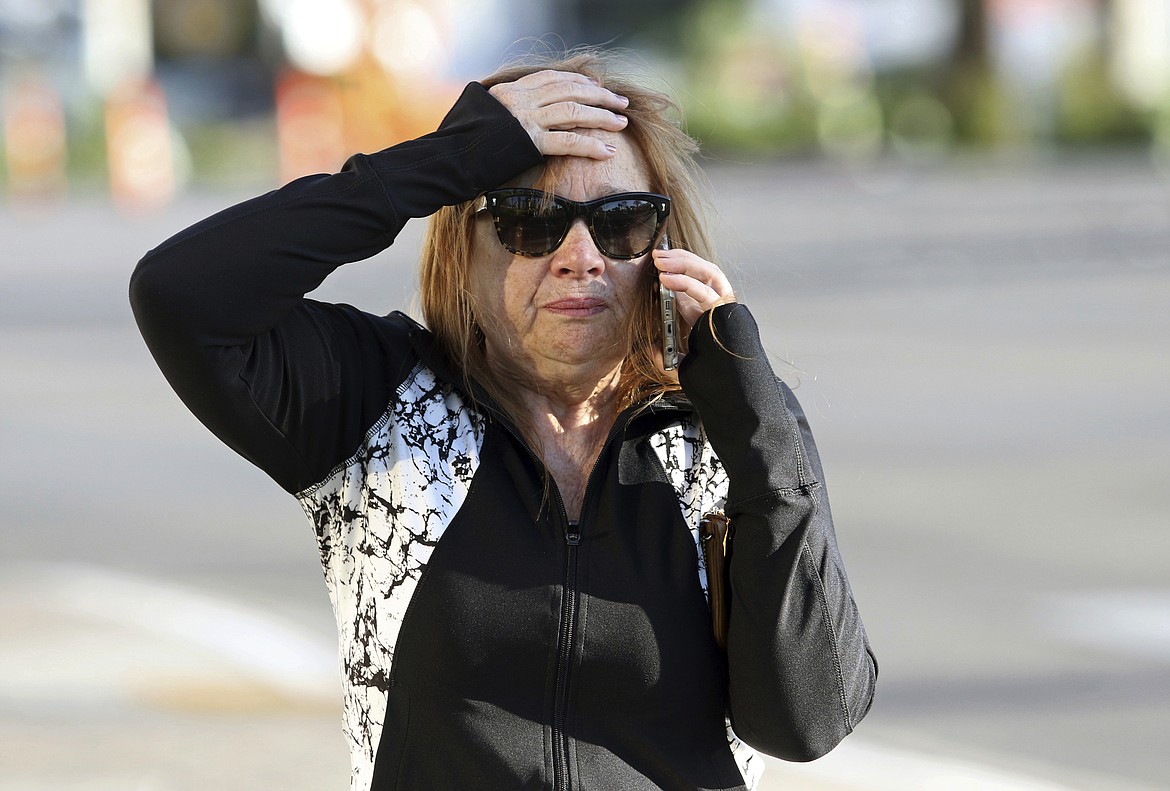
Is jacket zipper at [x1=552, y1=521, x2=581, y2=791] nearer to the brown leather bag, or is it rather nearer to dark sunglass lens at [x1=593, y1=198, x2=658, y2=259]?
the brown leather bag

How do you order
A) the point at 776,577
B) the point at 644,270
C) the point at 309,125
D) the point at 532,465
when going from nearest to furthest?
the point at 776,577
the point at 532,465
the point at 644,270
the point at 309,125

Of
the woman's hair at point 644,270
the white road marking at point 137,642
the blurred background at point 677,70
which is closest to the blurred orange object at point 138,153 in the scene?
the blurred background at point 677,70

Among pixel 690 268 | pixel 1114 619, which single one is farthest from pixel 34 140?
pixel 690 268

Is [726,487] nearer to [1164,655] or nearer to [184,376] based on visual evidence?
[184,376]

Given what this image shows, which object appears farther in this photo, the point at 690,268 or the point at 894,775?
the point at 894,775

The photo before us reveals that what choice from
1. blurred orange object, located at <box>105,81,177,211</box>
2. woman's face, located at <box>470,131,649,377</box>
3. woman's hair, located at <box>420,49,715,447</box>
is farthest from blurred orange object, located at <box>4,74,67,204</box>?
woman's face, located at <box>470,131,649,377</box>

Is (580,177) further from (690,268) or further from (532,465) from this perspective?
(532,465)

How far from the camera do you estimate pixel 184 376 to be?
83.8 inches

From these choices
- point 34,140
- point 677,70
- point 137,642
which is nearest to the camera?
point 137,642

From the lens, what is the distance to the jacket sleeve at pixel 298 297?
211 cm

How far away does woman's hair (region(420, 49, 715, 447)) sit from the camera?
235cm

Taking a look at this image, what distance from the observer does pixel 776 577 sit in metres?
2.09

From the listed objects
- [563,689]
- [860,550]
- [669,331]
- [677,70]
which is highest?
[677,70]

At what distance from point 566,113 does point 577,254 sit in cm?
21
